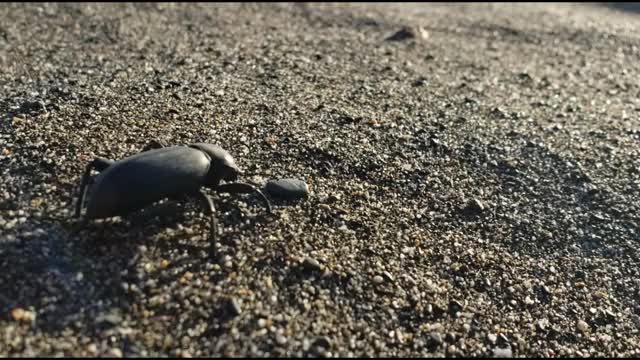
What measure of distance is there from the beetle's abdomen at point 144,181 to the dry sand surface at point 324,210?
0.28 metres

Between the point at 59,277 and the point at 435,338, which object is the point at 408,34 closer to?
the point at 435,338

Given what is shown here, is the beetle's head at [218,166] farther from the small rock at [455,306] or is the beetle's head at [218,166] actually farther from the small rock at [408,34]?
the small rock at [408,34]

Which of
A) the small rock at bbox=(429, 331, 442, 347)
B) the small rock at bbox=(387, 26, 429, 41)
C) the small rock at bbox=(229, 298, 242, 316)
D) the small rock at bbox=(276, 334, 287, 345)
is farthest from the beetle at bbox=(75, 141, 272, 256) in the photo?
the small rock at bbox=(387, 26, 429, 41)

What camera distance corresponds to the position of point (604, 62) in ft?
29.0

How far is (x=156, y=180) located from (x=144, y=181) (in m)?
0.06

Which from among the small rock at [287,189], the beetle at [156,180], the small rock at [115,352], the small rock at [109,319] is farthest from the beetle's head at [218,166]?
the small rock at [115,352]

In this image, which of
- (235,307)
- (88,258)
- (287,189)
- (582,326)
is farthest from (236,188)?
(582,326)

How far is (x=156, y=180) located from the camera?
3.22m

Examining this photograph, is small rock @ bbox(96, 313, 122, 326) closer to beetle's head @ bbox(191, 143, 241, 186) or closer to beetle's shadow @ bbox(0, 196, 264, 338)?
beetle's shadow @ bbox(0, 196, 264, 338)

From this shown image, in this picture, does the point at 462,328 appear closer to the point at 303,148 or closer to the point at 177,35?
the point at 303,148

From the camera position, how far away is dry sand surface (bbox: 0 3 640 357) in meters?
3.13

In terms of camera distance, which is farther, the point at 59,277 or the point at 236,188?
the point at 236,188

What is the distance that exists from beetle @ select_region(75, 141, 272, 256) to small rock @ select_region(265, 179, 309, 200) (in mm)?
386

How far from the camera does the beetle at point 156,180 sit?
123 inches
